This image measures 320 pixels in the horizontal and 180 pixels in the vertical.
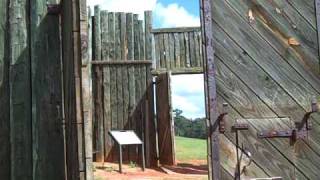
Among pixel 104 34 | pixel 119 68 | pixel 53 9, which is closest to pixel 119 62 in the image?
pixel 119 68

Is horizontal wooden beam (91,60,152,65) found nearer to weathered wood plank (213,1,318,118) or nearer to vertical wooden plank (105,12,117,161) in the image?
vertical wooden plank (105,12,117,161)

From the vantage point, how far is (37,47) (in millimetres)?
5156

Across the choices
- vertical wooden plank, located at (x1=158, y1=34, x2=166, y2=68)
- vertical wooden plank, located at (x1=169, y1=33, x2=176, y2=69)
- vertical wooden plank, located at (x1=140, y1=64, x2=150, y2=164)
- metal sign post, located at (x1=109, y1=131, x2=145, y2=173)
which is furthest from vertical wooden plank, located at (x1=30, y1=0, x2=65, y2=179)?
vertical wooden plank, located at (x1=169, y1=33, x2=176, y2=69)

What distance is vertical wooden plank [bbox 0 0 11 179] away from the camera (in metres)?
5.11

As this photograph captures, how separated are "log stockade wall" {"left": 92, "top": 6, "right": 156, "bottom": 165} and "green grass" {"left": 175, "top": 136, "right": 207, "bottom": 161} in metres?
2.54

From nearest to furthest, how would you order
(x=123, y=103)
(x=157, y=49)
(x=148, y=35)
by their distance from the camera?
(x=123, y=103)
(x=148, y=35)
(x=157, y=49)

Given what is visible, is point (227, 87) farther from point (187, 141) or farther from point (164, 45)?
point (187, 141)

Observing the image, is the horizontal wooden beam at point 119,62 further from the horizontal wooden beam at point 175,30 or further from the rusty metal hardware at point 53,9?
the rusty metal hardware at point 53,9

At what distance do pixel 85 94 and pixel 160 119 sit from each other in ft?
35.5

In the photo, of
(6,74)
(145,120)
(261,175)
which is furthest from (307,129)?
(145,120)

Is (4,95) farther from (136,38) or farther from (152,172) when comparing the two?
(136,38)

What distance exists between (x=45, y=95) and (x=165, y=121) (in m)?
9.73

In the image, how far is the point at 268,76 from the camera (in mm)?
5516

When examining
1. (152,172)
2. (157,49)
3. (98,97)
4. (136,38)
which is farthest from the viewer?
(157,49)
